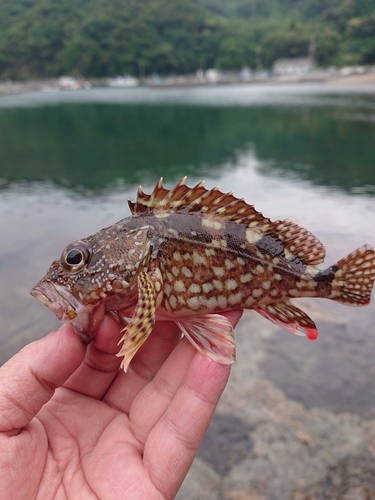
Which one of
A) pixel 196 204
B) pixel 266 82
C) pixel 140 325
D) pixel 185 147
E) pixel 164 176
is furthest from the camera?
pixel 266 82

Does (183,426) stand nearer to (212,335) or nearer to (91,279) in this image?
(212,335)

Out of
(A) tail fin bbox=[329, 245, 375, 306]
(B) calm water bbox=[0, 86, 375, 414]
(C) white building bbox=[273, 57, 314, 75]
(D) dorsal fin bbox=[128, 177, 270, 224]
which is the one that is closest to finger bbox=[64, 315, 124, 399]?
(D) dorsal fin bbox=[128, 177, 270, 224]

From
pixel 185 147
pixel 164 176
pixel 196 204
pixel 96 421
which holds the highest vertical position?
pixel 196 204

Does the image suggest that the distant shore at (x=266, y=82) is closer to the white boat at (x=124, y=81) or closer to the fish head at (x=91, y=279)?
the white boat at (x=124, y=81)

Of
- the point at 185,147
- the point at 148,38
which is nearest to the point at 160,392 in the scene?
the point at 185,147

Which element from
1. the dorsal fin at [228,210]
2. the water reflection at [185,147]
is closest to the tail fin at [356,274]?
the dorsal fin at [228,210]

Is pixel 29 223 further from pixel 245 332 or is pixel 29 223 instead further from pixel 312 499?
pixel 312 499

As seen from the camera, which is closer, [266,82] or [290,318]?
[290,318]

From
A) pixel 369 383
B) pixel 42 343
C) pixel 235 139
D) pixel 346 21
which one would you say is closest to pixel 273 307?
pixel 42 343

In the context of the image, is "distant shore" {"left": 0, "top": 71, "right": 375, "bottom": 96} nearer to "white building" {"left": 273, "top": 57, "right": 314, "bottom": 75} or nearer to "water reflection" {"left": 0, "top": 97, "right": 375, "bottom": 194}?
"white building" {"left": 273, "top": 57, "right": 314, "bottom": 75}
